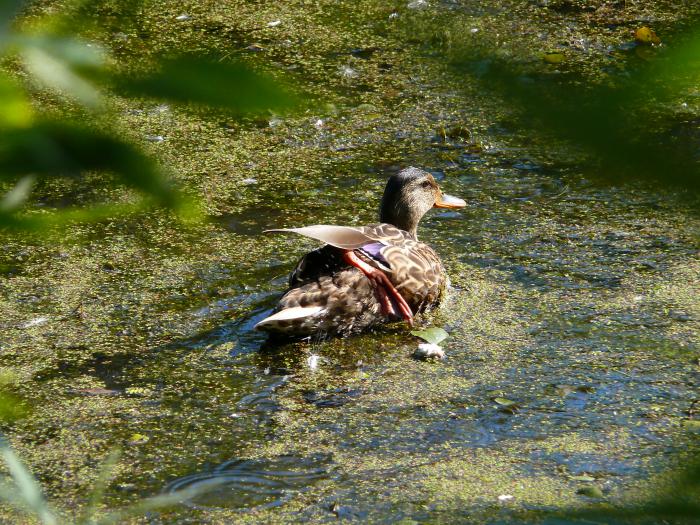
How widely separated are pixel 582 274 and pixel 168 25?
4137 mm

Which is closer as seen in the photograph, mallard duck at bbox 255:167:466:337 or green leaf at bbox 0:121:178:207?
green leaf at bbox 0:121:178:207

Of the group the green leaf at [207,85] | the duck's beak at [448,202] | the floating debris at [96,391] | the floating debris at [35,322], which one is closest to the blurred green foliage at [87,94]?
the green leaf at [207,85]

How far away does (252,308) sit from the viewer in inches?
180

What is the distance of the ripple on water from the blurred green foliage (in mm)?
2616

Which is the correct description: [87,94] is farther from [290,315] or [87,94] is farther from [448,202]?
[448,202]

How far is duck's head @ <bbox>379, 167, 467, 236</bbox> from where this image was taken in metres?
5.08

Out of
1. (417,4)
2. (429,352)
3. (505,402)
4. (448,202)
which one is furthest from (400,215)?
(417,4)

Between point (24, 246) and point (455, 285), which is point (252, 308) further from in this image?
point (24, 246)

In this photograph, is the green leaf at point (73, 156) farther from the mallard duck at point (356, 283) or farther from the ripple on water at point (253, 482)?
the mallard duck at point (356, 283)

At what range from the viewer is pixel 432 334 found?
4.28 metres

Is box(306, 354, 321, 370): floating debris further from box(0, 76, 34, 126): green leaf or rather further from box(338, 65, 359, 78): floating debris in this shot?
box(0, 76, 34, 126): green leaf

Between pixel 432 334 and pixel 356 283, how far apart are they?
395mm

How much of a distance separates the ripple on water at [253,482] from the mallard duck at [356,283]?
833 millimetres

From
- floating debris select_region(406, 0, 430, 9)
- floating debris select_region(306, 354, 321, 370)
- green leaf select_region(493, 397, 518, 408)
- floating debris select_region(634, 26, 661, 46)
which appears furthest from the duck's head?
floating debris select_region(406, 0, 430, 9)
